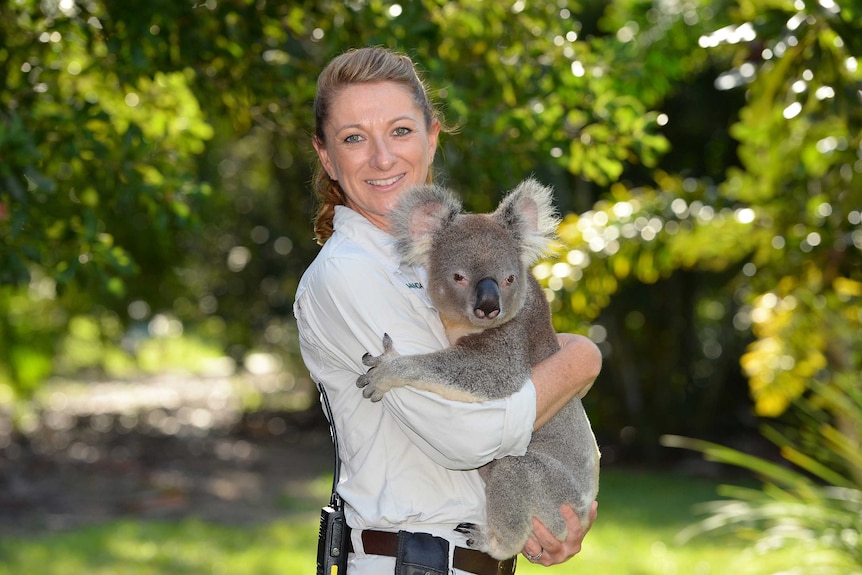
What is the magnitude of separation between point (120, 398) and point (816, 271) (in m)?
14.5

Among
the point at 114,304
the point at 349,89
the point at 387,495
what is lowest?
the point at 387,495

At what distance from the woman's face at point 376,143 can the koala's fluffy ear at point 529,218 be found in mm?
243

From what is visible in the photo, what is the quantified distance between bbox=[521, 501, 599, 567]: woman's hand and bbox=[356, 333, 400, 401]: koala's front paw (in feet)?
1.81

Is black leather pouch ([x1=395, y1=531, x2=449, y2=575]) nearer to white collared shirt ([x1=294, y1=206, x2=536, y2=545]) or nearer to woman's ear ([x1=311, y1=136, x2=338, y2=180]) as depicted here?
white collared shirt ([x1=294, y1=206, x2=536, y2=545])

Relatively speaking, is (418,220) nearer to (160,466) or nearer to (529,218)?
(529,218)

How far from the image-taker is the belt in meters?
2.12

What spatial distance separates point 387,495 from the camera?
2117 mm

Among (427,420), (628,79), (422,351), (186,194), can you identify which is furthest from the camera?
(628,79)

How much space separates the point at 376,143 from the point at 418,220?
0.69ft

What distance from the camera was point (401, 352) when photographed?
2.20 metres

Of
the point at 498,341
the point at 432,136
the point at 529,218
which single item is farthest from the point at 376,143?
the point at 498,341

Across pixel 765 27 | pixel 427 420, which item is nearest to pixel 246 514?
pixel 765 27

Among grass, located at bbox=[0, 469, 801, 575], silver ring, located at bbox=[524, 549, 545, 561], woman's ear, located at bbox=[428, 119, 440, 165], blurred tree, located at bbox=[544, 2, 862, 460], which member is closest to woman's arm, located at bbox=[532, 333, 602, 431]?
silver ring, located at bbox=[524, 549, 545, 561]

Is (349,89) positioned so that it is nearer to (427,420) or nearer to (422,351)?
(422,351)
